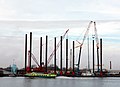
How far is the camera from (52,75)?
619 feet

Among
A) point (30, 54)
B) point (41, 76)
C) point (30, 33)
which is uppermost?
point (30, 33)

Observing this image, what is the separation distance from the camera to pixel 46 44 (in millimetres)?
188250

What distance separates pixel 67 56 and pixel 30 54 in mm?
23981

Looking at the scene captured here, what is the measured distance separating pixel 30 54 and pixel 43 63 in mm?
13264

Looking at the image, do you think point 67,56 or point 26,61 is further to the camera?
point 67,56

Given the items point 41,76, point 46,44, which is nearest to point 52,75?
point 41,76

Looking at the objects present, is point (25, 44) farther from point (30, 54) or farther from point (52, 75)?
point (52, 75)

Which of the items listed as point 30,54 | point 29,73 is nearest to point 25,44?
point 30,54

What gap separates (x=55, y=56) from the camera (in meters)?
193

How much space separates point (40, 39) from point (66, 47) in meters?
15.8

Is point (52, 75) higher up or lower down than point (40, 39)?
lower down

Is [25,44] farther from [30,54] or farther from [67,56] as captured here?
[67,56]

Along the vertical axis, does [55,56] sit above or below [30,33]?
below

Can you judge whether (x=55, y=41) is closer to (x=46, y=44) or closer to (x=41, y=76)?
(x=46, y=44)
